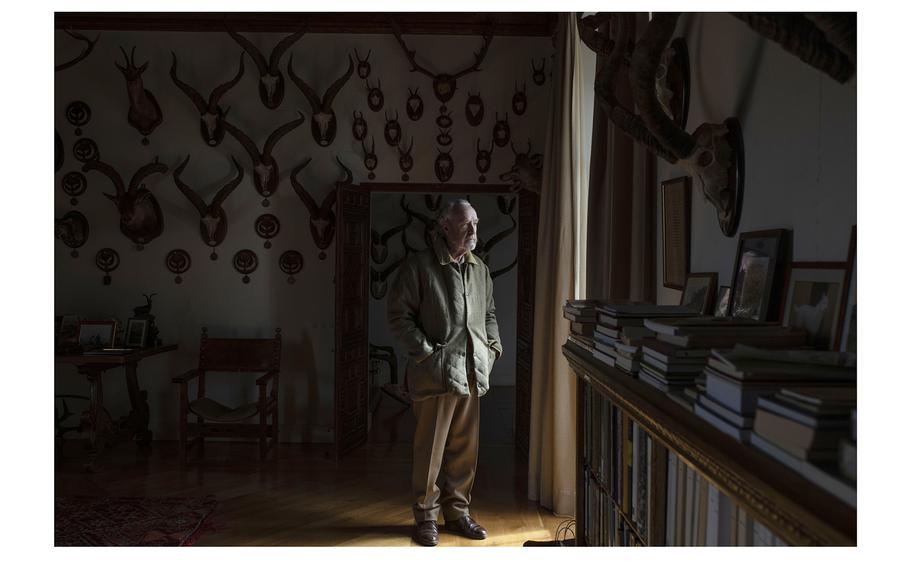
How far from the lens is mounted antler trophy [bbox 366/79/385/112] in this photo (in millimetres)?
5578

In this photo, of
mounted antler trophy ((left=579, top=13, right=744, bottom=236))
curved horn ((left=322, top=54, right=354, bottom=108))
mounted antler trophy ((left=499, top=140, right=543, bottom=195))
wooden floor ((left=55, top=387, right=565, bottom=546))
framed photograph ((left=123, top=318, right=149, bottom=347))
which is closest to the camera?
mounted antler trophy ((left=579, top=13, right=744, bottom=236))

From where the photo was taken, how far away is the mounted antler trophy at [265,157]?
5.48 m

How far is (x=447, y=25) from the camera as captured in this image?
554 cm

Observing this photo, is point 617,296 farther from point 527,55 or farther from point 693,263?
point 527,55

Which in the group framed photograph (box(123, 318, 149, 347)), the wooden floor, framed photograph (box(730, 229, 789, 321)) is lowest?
the wooden floor

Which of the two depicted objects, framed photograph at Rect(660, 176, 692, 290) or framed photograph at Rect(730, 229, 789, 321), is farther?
framed photograph at Rect(660, 176, 692, 290)

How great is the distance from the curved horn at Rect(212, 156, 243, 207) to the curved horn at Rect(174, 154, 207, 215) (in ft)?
0.33

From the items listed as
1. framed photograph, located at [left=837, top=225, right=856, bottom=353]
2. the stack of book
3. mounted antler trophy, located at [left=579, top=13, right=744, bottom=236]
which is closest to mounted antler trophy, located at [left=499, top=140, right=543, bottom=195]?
mounted antler trophy, located at [left=579, top=13, right=744, bottom=236]

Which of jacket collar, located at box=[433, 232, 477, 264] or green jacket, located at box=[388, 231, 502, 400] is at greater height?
jacket collar, located at box=[433, 232, 477, 264]

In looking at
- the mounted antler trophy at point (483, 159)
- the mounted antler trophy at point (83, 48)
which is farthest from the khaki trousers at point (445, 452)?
the mounted antler trophy at point (83, 48)

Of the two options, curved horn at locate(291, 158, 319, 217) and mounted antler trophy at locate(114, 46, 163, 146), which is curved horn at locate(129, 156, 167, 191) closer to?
mounted antler trophy at locate(114, 46, 163, 146)

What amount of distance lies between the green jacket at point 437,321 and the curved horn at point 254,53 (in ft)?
9.10

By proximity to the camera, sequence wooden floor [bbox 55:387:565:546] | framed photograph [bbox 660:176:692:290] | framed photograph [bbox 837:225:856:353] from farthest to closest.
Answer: wooden floor [bbox 55:387:565:546] < framed photograph [bbox 660:176:692:290] < framed photograph [bbox 837:225:856:353]
